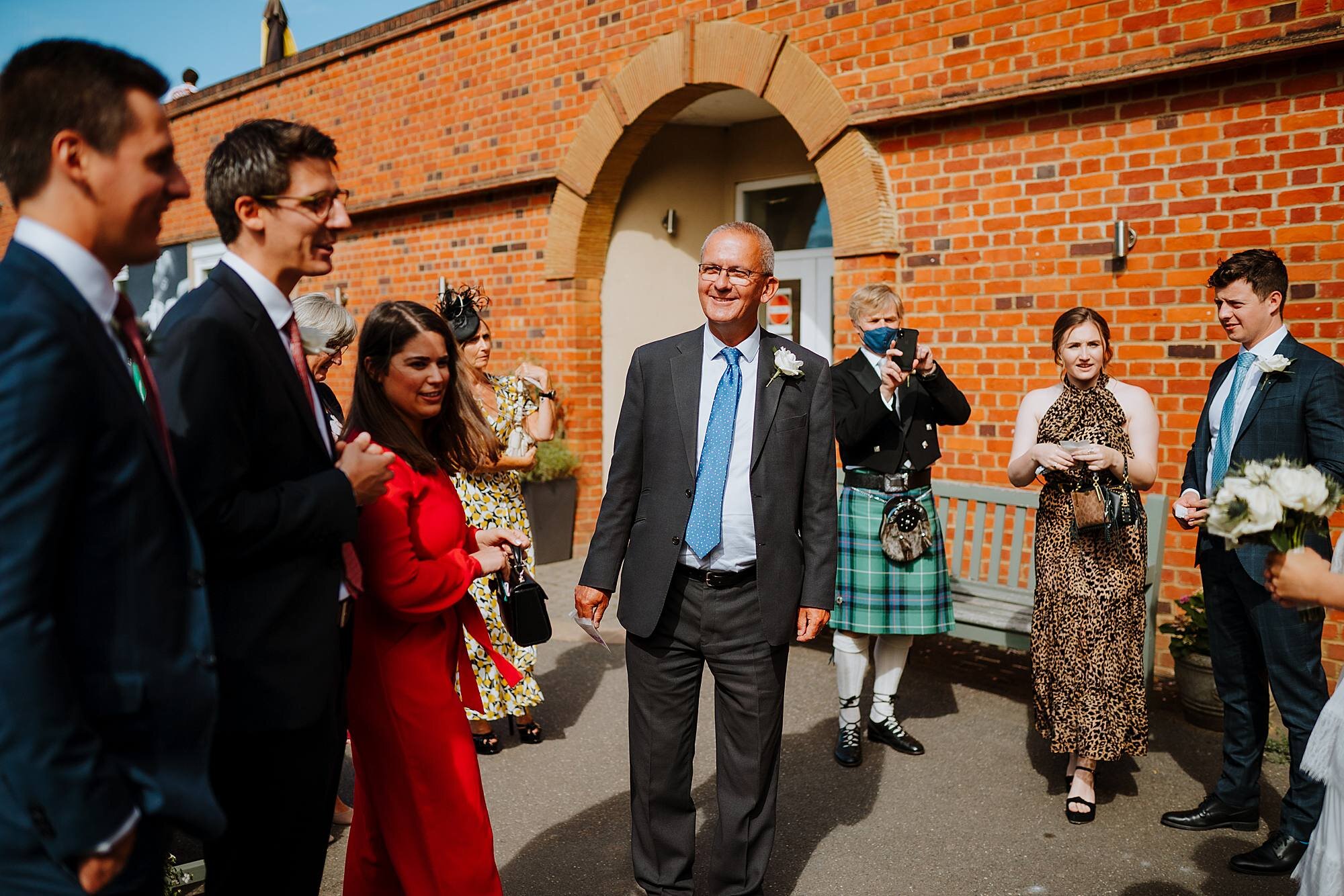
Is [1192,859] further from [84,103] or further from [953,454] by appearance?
[84,103]

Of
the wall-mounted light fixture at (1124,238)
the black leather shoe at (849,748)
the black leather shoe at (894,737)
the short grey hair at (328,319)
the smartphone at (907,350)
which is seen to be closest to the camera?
the short grey hair at (328,319)

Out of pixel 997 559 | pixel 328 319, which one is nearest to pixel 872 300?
pixel 997 559

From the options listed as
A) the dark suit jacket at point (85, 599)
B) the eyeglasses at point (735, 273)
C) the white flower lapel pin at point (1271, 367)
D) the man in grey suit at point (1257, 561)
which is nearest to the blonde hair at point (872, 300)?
the man in grey suit at point (1257, 561)

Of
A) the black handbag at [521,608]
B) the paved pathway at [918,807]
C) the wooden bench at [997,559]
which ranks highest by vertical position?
the black handbag at [521,608]

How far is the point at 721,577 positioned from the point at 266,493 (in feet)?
5.68

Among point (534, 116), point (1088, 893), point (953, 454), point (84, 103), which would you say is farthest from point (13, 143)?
point (534, 116)

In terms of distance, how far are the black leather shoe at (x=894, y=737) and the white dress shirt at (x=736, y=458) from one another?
80.3 inches

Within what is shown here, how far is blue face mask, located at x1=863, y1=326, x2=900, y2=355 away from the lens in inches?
189

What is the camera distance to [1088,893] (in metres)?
3.56

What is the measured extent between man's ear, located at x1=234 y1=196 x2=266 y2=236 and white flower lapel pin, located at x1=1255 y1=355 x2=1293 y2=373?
3.59 metres

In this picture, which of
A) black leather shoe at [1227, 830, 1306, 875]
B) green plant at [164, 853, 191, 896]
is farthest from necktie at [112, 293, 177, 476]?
black leather shoe at [1227, 830, 1306, 875]

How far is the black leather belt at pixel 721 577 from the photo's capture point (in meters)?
3.35

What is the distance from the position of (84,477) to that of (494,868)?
168cm

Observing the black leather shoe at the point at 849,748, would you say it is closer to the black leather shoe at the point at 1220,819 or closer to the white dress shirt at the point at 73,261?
the black leather shoe at the point at 1220,819
